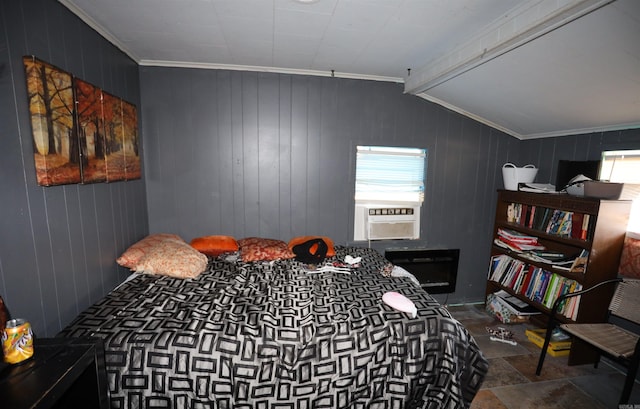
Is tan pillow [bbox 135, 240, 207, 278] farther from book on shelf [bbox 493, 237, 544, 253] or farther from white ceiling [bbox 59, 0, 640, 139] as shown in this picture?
book on shelf [bbox 493, 237, 544, 253]

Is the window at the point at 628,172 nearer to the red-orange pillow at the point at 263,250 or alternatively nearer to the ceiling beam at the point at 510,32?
the ceiling beam at the point at 510,32

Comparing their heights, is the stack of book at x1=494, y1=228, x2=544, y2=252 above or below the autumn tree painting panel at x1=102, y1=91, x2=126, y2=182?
below

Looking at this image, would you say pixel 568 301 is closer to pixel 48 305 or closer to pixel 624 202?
pixel 624 202

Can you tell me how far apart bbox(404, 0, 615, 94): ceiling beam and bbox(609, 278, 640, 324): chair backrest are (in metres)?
2.07

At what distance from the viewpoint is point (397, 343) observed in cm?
165

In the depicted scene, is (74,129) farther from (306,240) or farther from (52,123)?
(306,240)

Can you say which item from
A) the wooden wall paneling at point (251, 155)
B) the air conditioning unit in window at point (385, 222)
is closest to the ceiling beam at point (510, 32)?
the air conditioning unit in window at point (385, 222)

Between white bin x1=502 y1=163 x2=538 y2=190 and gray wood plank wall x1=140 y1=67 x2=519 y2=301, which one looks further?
white bin x1=502 y1=163 x2=538 y2=190

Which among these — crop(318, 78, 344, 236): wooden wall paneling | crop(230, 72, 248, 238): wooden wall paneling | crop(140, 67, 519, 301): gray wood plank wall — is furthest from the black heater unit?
crop(230, 72, 248, 238): wooden wall paneling

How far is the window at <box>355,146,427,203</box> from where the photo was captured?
333cm

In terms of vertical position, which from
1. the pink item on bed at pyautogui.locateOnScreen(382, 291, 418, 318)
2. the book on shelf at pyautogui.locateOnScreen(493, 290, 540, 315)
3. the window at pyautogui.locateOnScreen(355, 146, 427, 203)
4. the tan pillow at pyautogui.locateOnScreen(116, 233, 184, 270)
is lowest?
the book on shelf at pyautogui.locateOnScreen(493, 290, 540, 315)

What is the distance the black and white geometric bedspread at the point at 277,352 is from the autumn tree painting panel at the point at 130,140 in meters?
1.22

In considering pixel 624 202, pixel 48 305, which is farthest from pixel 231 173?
pixel 624 202

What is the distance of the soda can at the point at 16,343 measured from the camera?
3.51 ft
